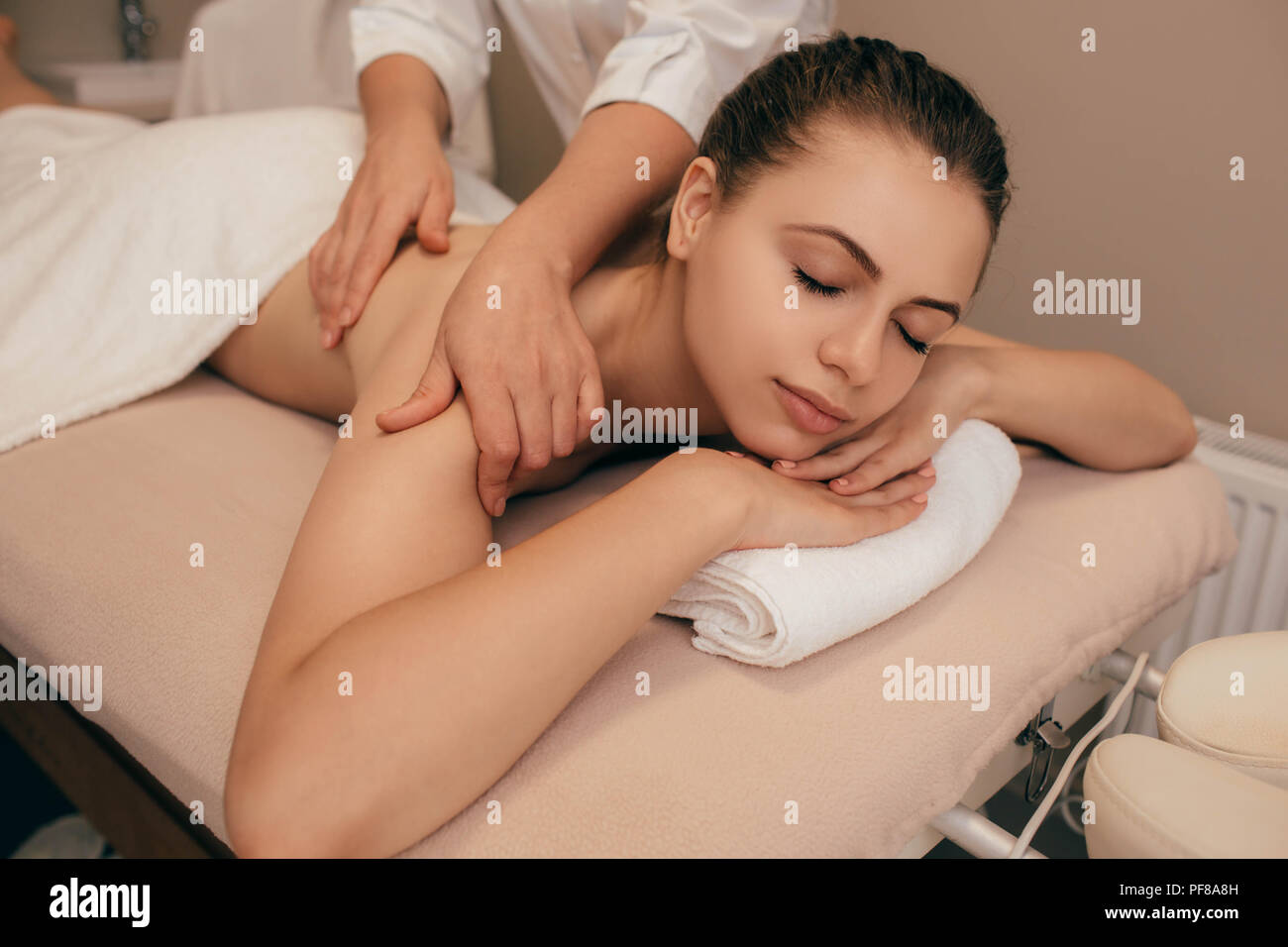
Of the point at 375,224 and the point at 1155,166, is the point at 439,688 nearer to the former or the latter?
the point at 375,224

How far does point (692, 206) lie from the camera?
87 centimetres

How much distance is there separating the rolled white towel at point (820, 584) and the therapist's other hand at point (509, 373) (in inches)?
6.5

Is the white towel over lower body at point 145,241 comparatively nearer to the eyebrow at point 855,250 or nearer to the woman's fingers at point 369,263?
the woman's fingers at point 369,263

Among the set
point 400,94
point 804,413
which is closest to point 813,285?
point 804,413

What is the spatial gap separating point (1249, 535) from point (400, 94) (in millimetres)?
1295

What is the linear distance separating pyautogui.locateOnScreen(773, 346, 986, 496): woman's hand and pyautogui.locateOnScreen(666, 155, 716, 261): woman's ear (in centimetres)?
22

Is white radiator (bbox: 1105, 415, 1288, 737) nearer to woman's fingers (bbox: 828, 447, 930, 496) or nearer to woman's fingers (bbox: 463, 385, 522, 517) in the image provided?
woman's fingers (bbox: 828, 447, 930, 496)

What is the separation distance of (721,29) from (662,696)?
2.75ft

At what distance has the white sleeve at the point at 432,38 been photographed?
129 centimetres

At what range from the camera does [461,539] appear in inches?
27.7

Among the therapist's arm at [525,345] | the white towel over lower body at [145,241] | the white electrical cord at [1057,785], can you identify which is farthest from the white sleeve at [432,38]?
the white electrical cord at [1057,785]

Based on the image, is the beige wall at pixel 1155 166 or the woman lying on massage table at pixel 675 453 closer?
the woman lying on massage table at pixel 675 453
